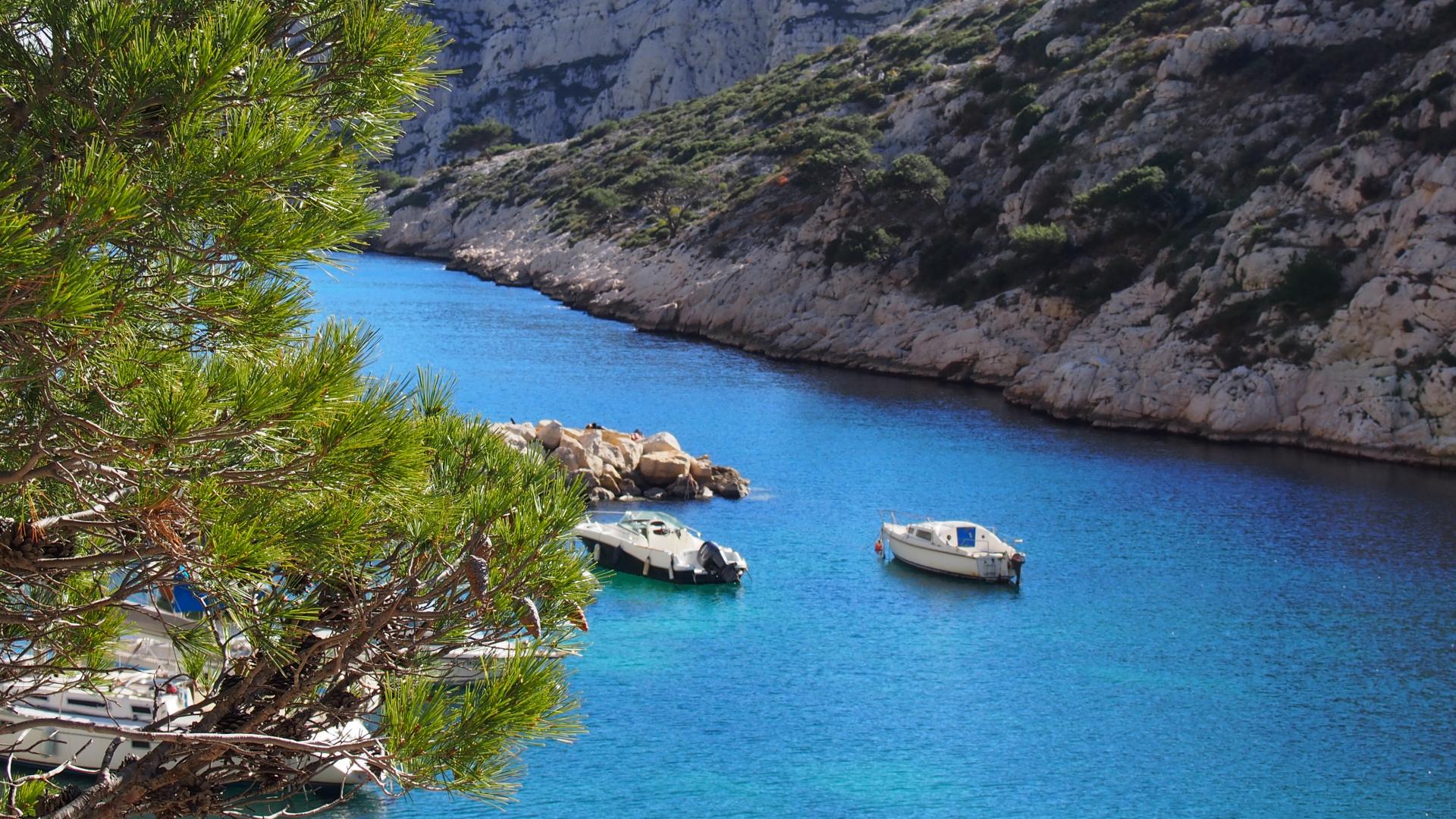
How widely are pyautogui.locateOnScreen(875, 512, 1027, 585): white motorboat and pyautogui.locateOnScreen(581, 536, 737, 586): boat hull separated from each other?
4338 millimetres

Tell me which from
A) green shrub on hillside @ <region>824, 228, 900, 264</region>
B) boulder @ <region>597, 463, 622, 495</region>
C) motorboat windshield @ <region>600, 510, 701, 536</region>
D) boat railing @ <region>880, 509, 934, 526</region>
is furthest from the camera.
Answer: green shrub on hillside @ <region>824, 228, 900, 264</region>

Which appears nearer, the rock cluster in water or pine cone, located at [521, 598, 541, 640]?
pine cone, located at [521, 598, 541, 640]

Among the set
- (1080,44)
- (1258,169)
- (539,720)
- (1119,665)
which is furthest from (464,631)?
(1080,44)

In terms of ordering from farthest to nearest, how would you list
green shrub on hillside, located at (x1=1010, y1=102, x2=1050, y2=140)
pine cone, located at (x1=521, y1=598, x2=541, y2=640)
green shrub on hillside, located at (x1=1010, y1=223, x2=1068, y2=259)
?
1. green shrub on hillside, located at (x1=1010, y1=102, x2=1050, y2=140)
2. green shrub on hillside, located at (x1=1010, y1=223, x2=1068, y2=259)
3. pine cone, located at (x1=521, y1=598, x2=541, y2=640)

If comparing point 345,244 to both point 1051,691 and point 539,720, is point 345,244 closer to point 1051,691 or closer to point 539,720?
point 539,720

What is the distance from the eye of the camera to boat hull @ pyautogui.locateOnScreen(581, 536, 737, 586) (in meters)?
30.2

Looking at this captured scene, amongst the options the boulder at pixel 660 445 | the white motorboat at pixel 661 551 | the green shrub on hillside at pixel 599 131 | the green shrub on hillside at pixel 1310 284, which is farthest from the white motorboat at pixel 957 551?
the green shrub on hillside at pixel 599 131

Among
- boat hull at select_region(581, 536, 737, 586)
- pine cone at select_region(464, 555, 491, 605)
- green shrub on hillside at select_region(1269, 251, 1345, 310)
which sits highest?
green shrub on hillside at select_region(1269, 251, 1345, 310)

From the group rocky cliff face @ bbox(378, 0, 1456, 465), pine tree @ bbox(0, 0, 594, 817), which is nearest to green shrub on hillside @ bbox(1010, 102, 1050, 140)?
rocky cliff face @ bbox(378, 0, 1456, 465)

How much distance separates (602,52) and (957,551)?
430ft

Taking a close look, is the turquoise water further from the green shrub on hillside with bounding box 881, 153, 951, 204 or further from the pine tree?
the green shrub on hillside with bounding box 881, 153, 951, 204

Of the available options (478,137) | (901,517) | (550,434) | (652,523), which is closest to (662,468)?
(550,434)

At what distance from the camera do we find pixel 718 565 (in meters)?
30.1

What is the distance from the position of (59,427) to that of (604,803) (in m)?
14.5
